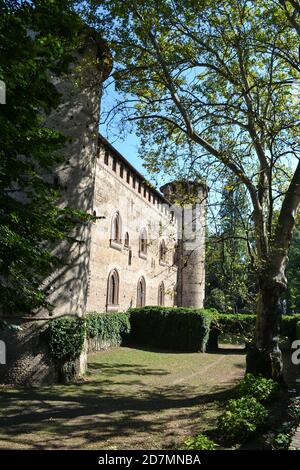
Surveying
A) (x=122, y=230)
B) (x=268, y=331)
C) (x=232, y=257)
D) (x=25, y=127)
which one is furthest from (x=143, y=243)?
(x=25, y=127)

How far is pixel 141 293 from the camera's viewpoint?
2730 cm

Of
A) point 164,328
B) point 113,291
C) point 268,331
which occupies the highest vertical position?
point 113,291

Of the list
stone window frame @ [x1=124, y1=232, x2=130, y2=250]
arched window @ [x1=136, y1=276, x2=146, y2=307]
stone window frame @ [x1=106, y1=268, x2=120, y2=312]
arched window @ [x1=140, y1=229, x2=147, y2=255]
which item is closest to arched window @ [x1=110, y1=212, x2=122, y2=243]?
stone window frame @ [x1=124, y1=232, x2=130, y2=250]

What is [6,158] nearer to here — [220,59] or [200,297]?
[220,59]

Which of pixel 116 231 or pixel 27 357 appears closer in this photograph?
pixel 27 357

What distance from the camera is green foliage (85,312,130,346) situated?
17984 millimetres

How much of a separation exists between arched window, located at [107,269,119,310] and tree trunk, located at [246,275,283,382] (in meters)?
11.5

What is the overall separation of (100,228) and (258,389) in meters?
12.6

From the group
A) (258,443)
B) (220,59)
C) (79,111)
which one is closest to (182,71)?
(220,59)

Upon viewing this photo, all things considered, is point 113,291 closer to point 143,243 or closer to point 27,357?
point 143,243

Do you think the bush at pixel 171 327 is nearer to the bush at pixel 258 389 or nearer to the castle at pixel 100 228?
the castle at pixel 100 228

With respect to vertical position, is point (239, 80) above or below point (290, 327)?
above

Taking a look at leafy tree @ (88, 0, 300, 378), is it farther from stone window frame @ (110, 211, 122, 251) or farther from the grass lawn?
stone window frame @ (110, 211, 122, 251)

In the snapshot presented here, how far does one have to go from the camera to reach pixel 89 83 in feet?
44.0
